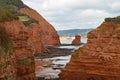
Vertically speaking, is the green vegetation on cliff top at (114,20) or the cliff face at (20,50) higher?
the green vegetation on cliff top at (114,20)

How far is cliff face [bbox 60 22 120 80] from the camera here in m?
50.6

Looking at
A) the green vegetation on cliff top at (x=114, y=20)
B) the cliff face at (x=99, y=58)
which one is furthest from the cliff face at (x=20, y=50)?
the green vegetation on cliff top at (x=114, y=20)

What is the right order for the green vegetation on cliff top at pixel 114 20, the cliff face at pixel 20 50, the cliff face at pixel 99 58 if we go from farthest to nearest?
the green vegetation on cliff top at pixel 114 20 < the cliff face at pixel 99 58 < the cliff face at pixel 20 50

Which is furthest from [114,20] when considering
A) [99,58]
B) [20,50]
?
[20,50]

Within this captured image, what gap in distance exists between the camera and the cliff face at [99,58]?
50562mm

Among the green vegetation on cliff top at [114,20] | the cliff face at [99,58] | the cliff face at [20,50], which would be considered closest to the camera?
the cliff face at [20,50]

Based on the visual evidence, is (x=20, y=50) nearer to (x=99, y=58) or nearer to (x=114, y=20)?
(x=99, y=58)

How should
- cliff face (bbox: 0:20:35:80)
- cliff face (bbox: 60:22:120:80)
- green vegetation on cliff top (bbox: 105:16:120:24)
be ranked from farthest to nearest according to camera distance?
1. green vegetation on cliff top (bbox: 105:16:120:24)
2. cliff face (bbox: 60:22:120:80)
3. cliff face (bbox: 0:20:35:80)

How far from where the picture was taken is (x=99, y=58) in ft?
171

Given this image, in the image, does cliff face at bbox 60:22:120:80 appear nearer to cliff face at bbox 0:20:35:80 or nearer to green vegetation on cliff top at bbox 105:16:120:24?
green vegetation on cliff top at bbox 105:16:120:24

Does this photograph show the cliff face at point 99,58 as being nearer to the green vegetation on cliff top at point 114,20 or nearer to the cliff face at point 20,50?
the green vegetation on cliff top at point 114,20

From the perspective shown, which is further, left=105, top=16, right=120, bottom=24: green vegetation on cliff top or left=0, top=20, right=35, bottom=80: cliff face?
left=105, top=16, right=120, bottom=24: green vegetation on cliff top

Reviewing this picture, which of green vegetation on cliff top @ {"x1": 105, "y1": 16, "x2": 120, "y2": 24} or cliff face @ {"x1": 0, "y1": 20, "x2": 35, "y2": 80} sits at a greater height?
green vegetation on cliff top @ {"x1": 105, "y1": 16, "x2": 120, "y2": 24}

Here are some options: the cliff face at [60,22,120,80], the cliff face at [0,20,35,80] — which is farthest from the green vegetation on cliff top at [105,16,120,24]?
the cliff face at [0,20,35,80]
